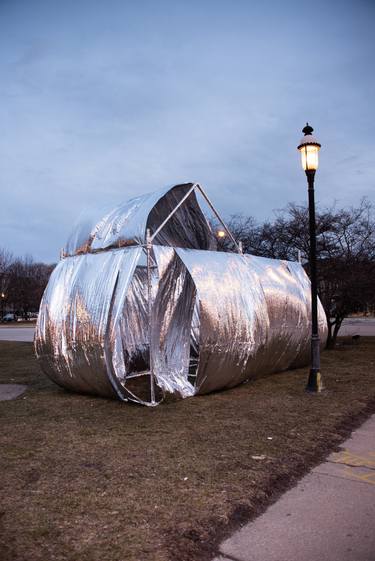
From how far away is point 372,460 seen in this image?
4906 mm

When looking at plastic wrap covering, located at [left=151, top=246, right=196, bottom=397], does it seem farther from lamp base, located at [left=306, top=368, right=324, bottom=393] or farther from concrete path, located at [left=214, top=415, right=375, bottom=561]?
concrete path, located at [left=214, top=415, right=375, bottom=561]

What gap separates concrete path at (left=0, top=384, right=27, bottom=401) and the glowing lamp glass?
7.20 metres

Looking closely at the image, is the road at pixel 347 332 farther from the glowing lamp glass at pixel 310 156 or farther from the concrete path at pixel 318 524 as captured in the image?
the concrete path at pixel 318 524

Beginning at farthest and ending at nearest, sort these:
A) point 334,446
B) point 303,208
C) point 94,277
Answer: point 303,208 → point 94,277 → point 334,446

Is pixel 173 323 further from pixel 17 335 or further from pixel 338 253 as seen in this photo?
pixel 17 335

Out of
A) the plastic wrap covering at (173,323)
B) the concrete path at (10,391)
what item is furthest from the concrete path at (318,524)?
the concrete path at (10,391)

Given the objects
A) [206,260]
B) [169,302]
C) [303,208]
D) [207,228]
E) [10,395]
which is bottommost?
[10,395]

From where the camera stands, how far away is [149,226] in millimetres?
9359

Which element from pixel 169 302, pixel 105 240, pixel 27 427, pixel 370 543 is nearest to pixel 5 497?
pixel 27 427

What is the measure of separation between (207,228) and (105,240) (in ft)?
9.16

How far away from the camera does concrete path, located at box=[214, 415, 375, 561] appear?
3117mm

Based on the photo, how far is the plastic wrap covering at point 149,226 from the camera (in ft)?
27.3

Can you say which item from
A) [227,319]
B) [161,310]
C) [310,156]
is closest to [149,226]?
[161,310]

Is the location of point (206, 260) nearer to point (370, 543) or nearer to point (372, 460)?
point (372, 460)
